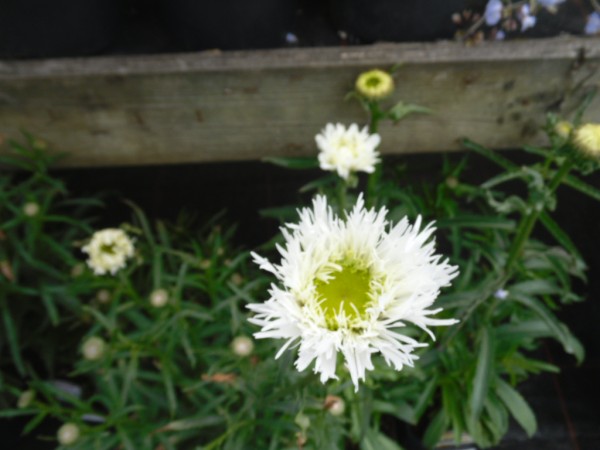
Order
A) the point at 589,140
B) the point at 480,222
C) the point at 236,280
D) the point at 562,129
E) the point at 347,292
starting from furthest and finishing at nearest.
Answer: the point at 236,280 → the point at 480,222 → the point at 562,129 → the point at 589,140 → the point at 347,292

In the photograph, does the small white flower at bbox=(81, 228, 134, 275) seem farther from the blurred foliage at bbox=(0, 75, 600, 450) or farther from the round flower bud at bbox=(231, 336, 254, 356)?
the round flower bud at bbox=(231, 336, 254, 356)

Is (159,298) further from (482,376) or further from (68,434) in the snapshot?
(482,376)

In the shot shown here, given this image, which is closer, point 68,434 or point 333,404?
point 333,404

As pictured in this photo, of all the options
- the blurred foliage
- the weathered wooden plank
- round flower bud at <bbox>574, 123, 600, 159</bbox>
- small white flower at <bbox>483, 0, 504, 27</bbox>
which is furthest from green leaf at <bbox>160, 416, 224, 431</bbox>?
small white flower at <bbox>483, 0, 504, 27</bbox>

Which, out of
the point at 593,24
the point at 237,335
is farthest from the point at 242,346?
the point at 593,24

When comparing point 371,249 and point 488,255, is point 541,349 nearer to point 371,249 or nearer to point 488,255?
point 488,255

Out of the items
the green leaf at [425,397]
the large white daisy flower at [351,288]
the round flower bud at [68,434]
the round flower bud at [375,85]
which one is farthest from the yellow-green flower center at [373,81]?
the round flower bud at [68,434]

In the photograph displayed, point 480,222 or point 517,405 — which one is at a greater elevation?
point 480,222
